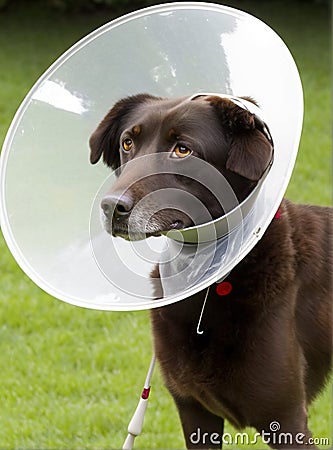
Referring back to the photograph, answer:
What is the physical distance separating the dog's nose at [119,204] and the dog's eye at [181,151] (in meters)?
0.20

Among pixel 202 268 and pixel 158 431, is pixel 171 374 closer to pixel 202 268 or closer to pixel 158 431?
pixel 202 268

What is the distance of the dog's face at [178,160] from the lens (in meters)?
2.23

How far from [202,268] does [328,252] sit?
422mm

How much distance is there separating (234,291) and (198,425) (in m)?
0.50

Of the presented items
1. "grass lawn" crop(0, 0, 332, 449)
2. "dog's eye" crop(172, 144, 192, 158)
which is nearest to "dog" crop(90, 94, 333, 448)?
"dog's eye" crop(172, 144, 192, 158)

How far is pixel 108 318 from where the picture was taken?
4242 mm

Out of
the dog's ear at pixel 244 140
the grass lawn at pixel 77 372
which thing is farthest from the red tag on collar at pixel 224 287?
the grass lawn at pixel 77 372

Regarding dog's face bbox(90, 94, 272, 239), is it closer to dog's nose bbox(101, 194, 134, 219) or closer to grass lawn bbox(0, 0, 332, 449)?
dog's nose bbox(101, 194, 134, 219)

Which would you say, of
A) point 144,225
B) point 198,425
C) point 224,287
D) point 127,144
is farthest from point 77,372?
point 144,225

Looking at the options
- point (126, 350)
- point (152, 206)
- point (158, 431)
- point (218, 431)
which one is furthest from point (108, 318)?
point (152, 206)

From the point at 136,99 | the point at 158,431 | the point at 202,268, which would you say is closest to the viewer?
the point at 202,268

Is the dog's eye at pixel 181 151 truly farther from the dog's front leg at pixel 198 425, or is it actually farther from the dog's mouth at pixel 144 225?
the dog's front leg at pixel 198 425

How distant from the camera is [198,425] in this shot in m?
2.76

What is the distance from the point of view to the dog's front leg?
2.73 m
